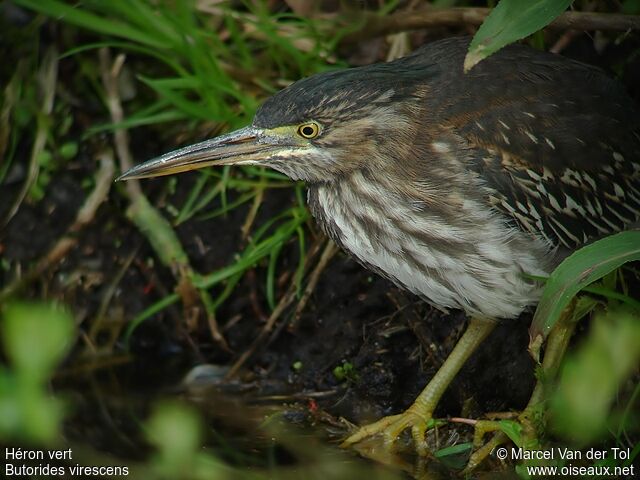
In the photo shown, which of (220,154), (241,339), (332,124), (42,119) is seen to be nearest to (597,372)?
(332,124)

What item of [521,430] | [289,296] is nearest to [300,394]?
[289,296]

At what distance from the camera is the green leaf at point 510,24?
3086mm

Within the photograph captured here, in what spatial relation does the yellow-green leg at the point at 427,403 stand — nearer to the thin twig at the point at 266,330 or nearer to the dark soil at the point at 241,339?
the dark soil at the point at 241,339

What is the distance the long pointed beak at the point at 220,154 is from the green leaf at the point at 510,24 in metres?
0.89

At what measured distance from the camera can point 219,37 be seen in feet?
16.4

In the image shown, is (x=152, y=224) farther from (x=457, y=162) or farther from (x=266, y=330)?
(x=457, y=162)

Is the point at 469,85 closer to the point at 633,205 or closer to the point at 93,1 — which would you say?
the point at 633,205

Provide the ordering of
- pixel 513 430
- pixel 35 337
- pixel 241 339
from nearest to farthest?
pixel 35 337 < pixel 513 430 < pixel 241 339

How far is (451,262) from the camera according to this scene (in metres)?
3.50

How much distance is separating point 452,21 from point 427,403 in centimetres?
161

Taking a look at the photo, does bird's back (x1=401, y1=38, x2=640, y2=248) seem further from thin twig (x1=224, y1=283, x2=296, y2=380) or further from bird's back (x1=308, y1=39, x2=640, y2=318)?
thin twig (x1=224, y1=283, x2=296, y2=380)

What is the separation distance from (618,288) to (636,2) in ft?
3.61

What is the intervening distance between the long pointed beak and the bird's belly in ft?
1.16

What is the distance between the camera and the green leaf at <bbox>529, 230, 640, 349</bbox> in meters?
2.92
